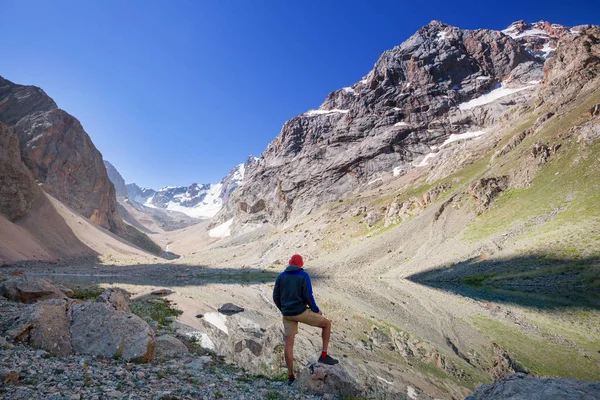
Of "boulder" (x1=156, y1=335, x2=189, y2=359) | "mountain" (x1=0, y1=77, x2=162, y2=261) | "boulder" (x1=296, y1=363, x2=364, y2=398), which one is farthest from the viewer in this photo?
"mountain" (x1=0, y1=77, x2=162, y2=261)

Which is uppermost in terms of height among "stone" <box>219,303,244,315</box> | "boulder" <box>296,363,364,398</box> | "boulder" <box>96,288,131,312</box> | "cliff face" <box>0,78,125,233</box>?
"cliff face" <box>0,78,125,233</box>

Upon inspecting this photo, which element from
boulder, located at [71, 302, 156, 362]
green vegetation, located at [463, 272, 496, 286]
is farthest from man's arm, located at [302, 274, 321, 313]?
green vegetation, located at [463, 272, 496, 286]

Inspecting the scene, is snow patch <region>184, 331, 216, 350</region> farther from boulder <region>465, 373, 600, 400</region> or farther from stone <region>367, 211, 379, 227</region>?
stone <region>367, 211, 379, 227</region>

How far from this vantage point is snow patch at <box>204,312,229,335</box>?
59.9ft

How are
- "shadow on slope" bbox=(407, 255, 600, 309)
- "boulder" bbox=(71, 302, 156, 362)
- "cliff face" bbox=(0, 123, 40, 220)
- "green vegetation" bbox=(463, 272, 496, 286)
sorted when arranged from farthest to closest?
"cliff face" bbox=(0, 123, 40, 220) < "green vegetation" bbox=(463, 272, 496, 286) < "shadow on slope" bbox=(407, 255, 600, 309) < "boulder" bbox=(71, 302, 156, 362)

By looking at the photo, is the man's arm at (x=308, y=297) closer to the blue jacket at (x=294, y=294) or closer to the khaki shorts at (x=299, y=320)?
the blue jacket at (x=294, y=294)

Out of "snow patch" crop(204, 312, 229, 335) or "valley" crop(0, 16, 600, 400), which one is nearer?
"valley" crop(0, 16, 600, 400)

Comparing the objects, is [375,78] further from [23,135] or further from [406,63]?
[23,135]

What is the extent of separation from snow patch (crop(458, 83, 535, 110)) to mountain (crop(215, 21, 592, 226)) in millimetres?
453

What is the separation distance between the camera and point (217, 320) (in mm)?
20375

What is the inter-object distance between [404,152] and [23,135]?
5951 inches

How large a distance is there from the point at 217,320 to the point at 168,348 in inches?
348

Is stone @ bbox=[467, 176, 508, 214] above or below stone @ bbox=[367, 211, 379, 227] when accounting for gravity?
above

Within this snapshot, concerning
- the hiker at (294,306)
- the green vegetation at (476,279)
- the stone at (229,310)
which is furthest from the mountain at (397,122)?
the hiker at (294,306)
